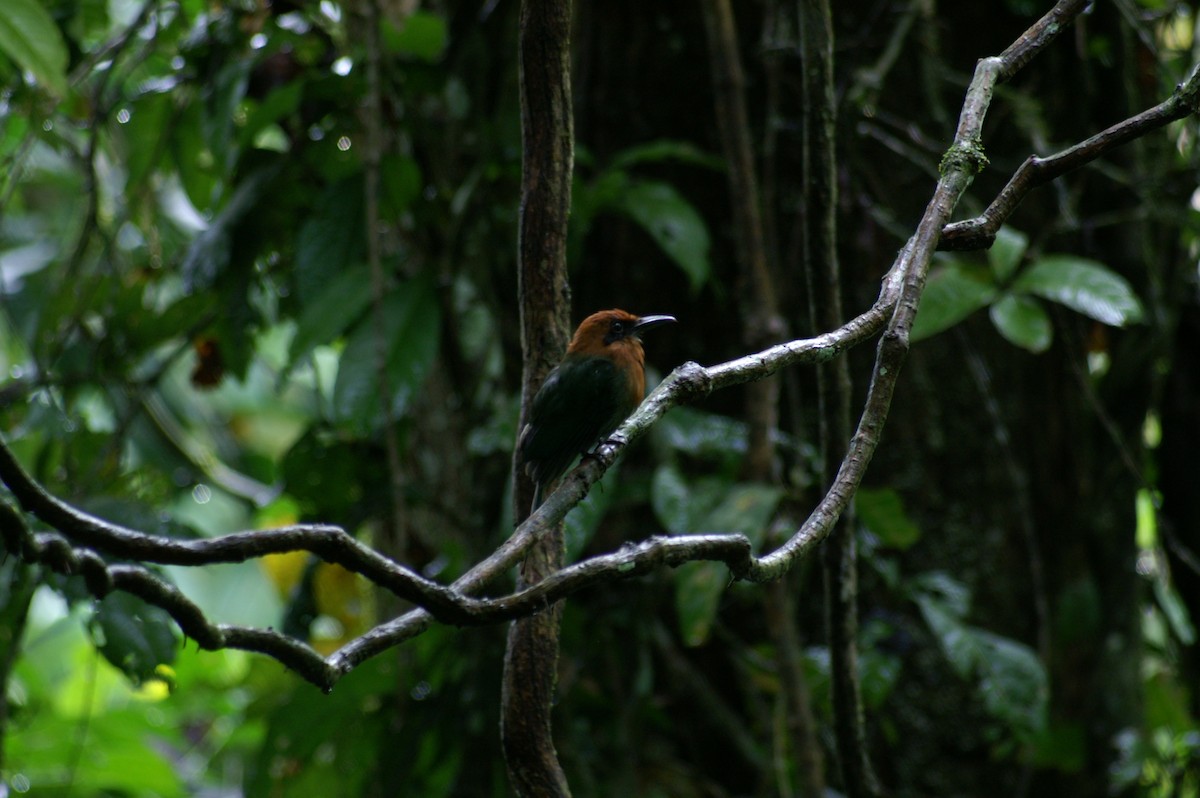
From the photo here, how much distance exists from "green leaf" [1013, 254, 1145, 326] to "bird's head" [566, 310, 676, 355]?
2.58 ft

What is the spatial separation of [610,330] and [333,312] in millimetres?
664

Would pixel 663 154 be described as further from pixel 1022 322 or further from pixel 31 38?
pixel 31 38

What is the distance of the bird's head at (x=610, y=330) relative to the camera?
2340 mm

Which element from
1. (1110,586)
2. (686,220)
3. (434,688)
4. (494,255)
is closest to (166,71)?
(494,255)

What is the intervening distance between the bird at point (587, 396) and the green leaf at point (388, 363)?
41 centimetres

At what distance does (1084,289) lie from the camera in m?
2.32

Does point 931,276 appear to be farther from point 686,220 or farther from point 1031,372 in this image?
point 1031,372

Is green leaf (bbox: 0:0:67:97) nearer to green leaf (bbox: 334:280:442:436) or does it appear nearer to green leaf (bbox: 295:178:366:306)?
green leaf (bbox: 295:178:366:306)

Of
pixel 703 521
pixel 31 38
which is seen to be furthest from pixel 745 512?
pixel 31 38

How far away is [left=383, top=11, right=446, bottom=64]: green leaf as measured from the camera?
268 cm

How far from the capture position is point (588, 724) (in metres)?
2.78

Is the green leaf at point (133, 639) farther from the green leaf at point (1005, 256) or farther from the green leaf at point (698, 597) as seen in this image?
the green leaf at point (1005, 256)

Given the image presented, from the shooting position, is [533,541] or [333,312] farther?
[333,312]

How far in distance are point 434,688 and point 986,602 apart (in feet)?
4.91
